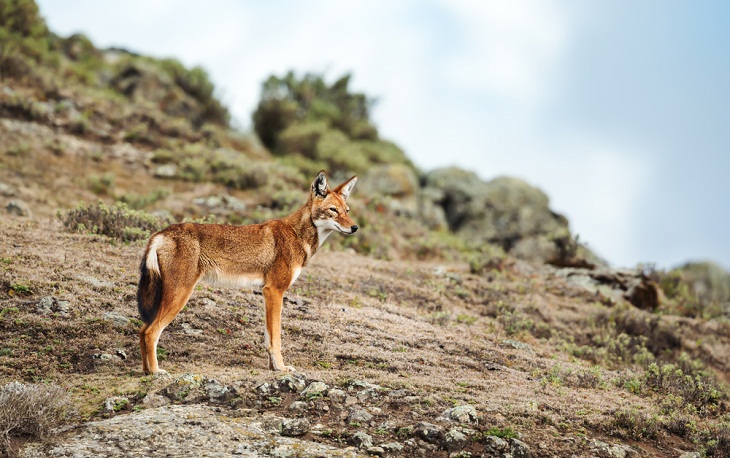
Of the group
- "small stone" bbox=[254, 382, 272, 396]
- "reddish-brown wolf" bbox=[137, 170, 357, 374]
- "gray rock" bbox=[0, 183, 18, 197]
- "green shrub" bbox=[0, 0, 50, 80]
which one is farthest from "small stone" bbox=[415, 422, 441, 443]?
"green shrub" bbox=[0, 0, 50, 80]

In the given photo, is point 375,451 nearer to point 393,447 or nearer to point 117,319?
point 393,447

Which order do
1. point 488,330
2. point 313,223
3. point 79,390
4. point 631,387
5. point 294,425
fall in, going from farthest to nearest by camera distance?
point 488,330 < point 631,387 < point 313,223 < point 79,390 < point 294,425

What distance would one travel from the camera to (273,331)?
904 cm

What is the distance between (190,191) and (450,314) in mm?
12173

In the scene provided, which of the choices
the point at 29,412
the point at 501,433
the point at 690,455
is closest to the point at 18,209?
the point at 29,412

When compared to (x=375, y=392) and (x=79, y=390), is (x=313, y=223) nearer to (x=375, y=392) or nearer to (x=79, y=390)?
(x=375, y=392)

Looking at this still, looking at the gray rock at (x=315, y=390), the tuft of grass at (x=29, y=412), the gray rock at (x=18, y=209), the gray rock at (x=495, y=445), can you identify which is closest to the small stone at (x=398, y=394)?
the gray rock at (x=315, y=390)

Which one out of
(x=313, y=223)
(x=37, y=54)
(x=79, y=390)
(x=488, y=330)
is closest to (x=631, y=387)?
(x=488, y=330)

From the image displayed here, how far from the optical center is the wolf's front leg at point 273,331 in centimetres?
898

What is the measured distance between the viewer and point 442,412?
8.29 metres

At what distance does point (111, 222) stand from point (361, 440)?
10.1m

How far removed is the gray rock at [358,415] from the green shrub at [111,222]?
28.5 feet

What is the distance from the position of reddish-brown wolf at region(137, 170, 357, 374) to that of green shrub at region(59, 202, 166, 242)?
21.1 ft

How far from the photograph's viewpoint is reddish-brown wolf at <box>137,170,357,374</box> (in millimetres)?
8383
